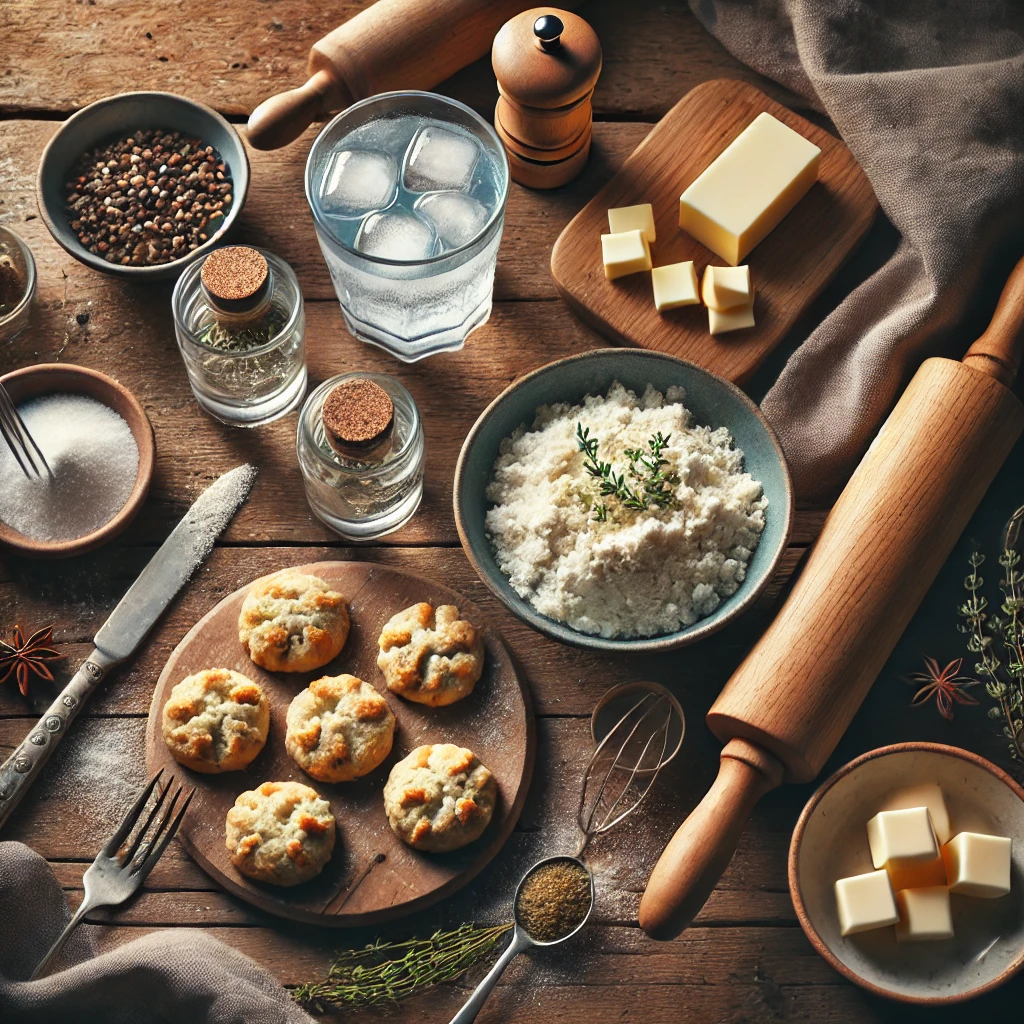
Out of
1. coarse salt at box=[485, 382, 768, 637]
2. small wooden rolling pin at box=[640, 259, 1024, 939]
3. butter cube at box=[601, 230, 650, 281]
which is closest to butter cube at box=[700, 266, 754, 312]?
butter cube at box=[601, 230, 650, 281]

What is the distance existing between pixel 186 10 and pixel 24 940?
181 centimetres

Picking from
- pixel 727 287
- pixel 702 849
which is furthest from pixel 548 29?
pixel 702 849

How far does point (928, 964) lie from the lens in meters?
1.97

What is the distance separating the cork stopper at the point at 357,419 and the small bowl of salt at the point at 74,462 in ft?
1.28

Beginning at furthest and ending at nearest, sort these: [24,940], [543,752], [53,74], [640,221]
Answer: [53,74]
[640,221]
[543,752]
[24,940]

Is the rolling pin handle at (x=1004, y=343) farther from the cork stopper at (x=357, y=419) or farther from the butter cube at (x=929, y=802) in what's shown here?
the cork stopper at (x=357, y=419)

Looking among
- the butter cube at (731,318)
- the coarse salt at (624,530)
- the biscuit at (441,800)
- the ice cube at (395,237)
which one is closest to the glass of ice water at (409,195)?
the ice cube at (395,237)

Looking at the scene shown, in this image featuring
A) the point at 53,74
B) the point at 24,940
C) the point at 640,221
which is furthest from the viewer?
the point at 53,74

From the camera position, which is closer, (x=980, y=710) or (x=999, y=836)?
(x=999, y=836)

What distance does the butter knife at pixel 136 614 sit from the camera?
2045 millimetres

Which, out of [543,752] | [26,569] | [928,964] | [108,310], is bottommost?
[928,964]

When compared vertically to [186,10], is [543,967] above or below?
below

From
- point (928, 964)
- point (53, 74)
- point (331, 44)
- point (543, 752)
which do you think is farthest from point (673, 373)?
point (53, 74)

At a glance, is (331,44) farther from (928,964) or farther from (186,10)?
(928,964)
